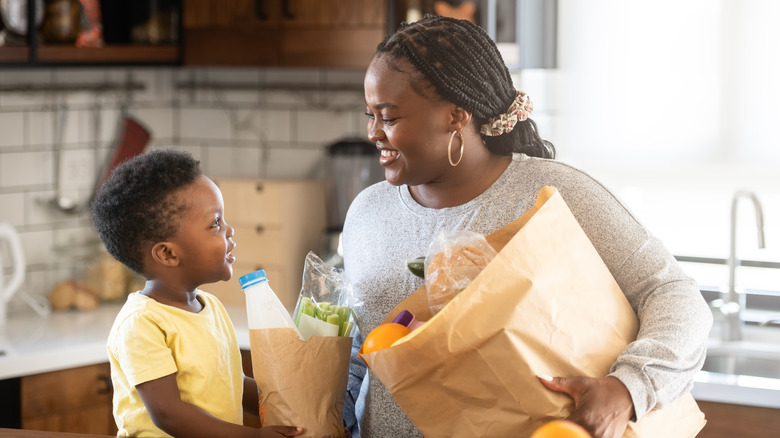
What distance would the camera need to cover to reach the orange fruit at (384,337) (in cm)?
109

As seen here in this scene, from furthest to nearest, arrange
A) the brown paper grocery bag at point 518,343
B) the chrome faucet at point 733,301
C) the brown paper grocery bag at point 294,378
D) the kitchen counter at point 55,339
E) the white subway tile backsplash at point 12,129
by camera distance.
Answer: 1. the white subway tile backsplash at point 12,129
2. the chrome faucet at point 733,301
3. the kitchen counter at point 55,339
4. the brown paper grocery bag at point 294,378
5. the brown paper grocery bag at point 518,343

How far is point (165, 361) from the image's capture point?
126 cm

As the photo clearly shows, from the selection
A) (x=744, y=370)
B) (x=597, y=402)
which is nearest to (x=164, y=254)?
(x=597, y=402)

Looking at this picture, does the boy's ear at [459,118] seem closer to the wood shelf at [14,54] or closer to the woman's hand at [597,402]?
the woman's hand at [597,402]

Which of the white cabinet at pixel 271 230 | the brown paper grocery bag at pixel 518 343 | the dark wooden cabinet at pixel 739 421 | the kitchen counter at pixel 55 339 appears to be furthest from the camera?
the white cabinet at pixel 271 230

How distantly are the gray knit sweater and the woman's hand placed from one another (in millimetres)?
17

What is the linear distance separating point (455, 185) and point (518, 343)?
1.41 ft

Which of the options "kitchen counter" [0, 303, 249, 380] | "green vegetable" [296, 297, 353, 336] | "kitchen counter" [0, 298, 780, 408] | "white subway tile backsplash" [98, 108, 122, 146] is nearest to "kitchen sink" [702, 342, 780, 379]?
"kitchen counter" [0, 298, 780, 408]

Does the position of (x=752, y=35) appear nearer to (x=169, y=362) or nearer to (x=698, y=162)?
(x=698, y=162)

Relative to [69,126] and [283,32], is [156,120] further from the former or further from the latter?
[283,32]

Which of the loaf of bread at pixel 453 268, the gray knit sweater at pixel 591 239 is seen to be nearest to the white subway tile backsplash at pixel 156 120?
the gray knit sweater at pixel 591 239

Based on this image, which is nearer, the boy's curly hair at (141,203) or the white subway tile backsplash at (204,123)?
the boy's curly hair at (141,203)

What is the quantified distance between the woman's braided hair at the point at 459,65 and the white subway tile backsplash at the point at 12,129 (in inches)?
68.6

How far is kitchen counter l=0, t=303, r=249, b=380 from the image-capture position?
7.55ft
